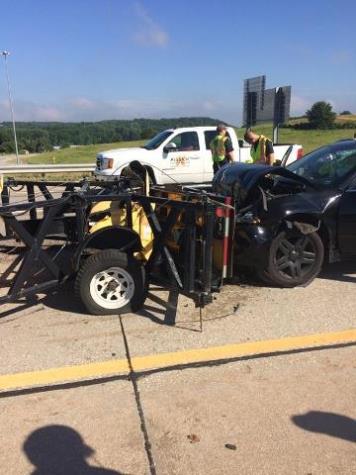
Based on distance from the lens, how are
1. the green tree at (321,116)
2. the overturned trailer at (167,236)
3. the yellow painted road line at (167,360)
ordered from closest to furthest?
the yellow painted road line at (167,360)
the overturned trailer at (167,236)
the green tree at (321,116)

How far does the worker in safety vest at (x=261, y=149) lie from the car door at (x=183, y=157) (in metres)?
5.02

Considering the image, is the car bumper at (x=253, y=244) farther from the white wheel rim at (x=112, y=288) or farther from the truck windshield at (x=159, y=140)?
the truck windshield at (x=159, y=140)

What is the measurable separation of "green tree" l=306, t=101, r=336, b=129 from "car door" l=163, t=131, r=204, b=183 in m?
34.9

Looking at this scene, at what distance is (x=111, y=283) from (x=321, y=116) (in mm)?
50217

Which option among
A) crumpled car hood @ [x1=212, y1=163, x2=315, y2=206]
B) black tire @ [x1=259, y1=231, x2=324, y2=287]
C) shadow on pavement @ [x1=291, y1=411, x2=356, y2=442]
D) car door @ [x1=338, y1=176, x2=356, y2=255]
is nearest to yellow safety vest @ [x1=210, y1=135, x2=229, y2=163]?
crumpled car hood @ [x1=212, y1=163, x2=315, y2=206]

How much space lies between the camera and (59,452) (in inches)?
108

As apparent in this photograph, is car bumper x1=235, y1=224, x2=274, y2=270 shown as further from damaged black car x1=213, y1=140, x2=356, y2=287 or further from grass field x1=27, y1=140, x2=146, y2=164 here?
grass field x1=27, y1=140, x2=146, y2=164

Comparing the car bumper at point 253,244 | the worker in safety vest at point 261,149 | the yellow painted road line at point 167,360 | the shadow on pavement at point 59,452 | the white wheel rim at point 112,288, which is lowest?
the shadow on pavement at point 59,452

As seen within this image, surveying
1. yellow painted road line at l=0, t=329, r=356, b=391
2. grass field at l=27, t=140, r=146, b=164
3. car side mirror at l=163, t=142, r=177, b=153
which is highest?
car side mirror at l=163, t=142, r=177, b=153

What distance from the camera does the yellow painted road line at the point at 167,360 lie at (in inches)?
138

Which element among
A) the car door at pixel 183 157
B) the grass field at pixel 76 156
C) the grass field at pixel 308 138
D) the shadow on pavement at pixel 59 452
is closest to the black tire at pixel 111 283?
the shadow on pavement at pixel 59 452

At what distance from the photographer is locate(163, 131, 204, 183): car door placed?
14.0 meters

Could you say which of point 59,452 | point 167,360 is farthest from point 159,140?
point 59,452

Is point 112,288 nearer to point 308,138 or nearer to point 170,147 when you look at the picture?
point 170,147
